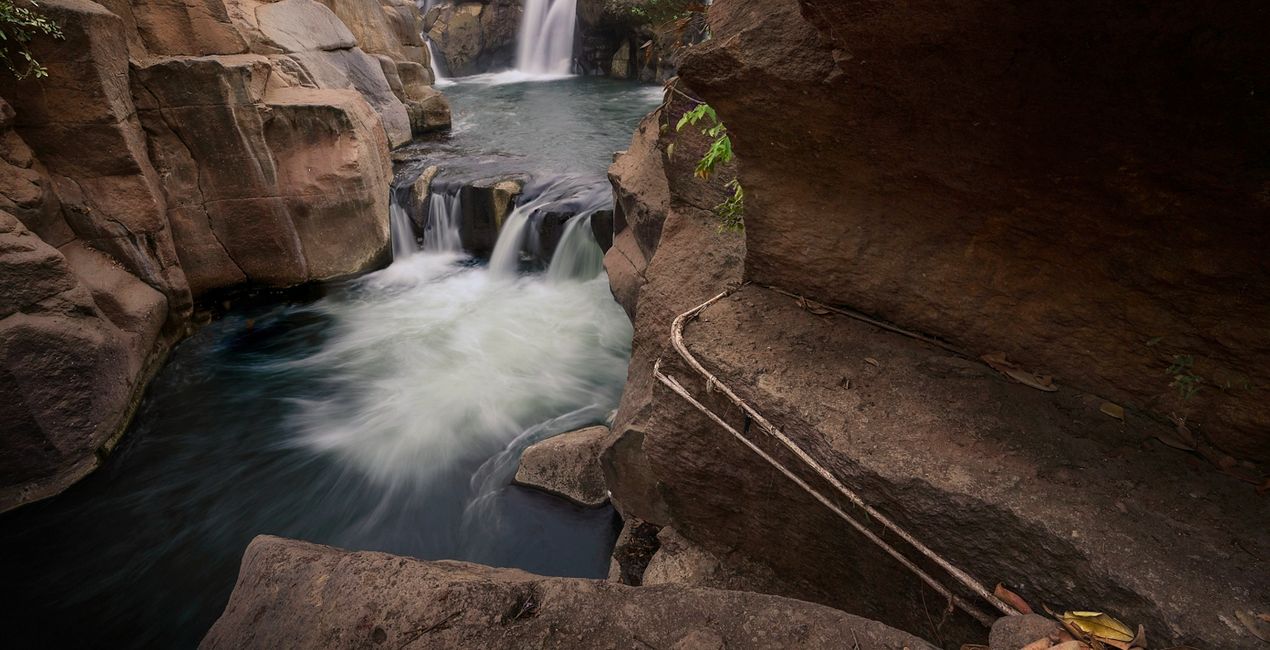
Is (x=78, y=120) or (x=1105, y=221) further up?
(x=1105, y=221)

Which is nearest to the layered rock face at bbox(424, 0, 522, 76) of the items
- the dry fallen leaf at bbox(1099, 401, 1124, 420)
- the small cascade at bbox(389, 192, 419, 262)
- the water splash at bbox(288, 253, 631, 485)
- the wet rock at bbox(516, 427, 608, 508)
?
the small cascade at bbox(389, 192, 419, 262)

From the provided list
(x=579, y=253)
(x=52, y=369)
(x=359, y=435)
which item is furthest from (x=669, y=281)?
(x=579, y=253)

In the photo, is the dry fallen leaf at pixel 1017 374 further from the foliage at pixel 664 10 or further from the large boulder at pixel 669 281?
the foliage at pixel 664 10

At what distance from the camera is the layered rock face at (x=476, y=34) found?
23.6 metres

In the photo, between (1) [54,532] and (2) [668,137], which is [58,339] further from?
(2) [668,137]

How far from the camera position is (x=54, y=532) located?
4.28 metres

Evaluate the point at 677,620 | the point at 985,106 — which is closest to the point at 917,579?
the point at 677,620

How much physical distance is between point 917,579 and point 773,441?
0.62 m

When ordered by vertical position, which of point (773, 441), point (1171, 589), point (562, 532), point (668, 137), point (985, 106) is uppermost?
point (985, 106)

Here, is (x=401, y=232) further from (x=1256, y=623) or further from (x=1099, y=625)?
(x=1256, y=623)


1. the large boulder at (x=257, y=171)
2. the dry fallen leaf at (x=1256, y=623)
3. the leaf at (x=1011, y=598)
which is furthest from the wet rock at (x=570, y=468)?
the large boulder at (x=257, y=171)

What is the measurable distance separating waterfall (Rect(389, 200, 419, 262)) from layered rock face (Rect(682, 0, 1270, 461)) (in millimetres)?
7097

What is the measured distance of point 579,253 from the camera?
317 inches

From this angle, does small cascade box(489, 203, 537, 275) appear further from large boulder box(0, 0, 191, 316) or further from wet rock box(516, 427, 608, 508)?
wet rock box(516, 427, 608, 508)
